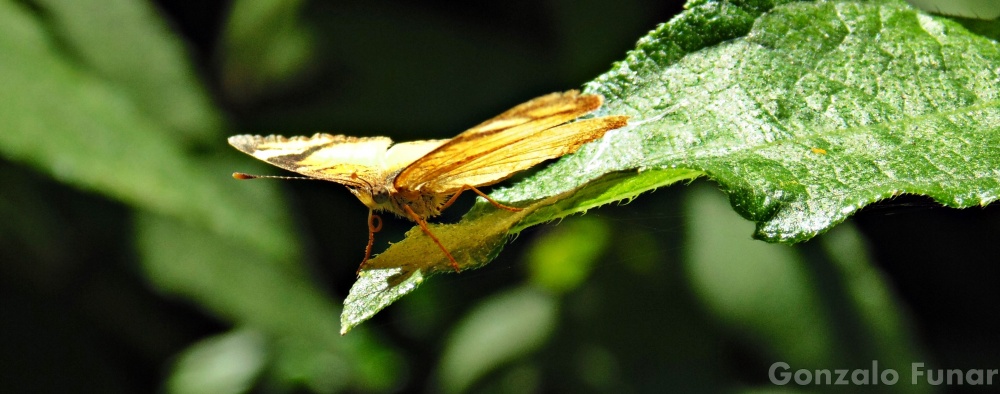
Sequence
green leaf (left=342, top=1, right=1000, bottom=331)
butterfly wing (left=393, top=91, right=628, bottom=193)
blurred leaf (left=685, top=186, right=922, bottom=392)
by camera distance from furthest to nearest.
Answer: blurred leaf (left=685, top=186, right=922, bottom=392) < butterfly wing (left=393, top=91, right=628, bottom=193) < green leaf (left=342, top=1, right=1000, bottom=331)

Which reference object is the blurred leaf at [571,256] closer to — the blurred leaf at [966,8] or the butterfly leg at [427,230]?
the butterfly leg at [427,230]

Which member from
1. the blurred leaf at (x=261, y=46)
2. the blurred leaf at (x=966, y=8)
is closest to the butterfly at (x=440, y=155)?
the blurred leaf at (x=966, y=8)

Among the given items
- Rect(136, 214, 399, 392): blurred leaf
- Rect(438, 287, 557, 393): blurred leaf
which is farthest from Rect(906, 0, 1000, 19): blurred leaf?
Rect(136, 214, 399, 392): blurred leaf

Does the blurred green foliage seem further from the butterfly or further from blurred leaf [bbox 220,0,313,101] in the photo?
the butterfly

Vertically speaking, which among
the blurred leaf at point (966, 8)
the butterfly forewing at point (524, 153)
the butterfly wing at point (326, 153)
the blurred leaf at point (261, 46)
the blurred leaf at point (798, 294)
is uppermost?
the blurred leaf at point (261, 46)

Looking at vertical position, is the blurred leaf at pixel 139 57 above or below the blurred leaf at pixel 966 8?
above

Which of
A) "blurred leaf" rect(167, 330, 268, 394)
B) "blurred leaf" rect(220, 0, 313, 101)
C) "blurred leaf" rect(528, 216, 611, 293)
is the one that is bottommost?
"blurred leaf" rect(528, 216, 611, 293)
